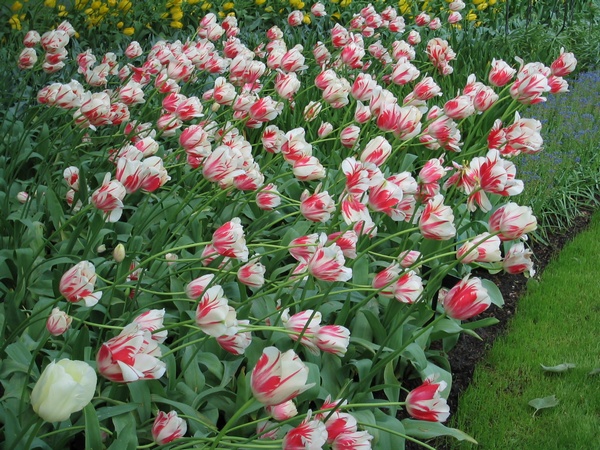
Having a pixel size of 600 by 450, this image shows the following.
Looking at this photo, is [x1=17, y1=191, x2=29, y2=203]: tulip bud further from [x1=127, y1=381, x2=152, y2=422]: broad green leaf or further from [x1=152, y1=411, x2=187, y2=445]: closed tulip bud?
[x1=152, y1=411, x2=187, y2=445]: closed tulip bud

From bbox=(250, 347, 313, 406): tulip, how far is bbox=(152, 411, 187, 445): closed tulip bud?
31 centimetres

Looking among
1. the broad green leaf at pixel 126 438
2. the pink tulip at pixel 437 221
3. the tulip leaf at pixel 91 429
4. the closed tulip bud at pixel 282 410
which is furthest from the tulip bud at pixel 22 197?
the closed tulip bud at pixel 282 410

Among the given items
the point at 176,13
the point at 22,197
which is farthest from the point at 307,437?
the point at 176,13

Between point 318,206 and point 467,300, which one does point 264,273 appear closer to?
point 318,206

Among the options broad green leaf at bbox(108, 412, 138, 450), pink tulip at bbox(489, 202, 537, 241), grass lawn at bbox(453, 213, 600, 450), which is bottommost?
grass lawn at bbox(453, 213, 600, 450)

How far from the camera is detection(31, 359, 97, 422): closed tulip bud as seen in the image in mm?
1077

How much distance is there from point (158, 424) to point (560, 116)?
4.12 m

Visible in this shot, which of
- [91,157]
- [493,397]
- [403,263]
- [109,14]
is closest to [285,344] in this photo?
[403,263]

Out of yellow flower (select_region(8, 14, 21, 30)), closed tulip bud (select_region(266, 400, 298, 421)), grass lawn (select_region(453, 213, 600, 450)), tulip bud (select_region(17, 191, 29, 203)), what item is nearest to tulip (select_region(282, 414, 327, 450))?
closed tulip bud (select_region(266, 400, 298, 421))

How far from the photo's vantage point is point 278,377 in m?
1.35

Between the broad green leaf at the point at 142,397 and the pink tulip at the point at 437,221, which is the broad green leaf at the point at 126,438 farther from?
the pink tulip at the point at 437,221

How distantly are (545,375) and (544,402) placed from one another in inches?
9.5

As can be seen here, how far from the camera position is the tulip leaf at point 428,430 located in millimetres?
2166

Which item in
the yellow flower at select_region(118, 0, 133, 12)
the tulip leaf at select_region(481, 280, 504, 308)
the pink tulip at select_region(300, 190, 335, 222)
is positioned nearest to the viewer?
the pink tulip at select_region(300, 190, 335, 222)
